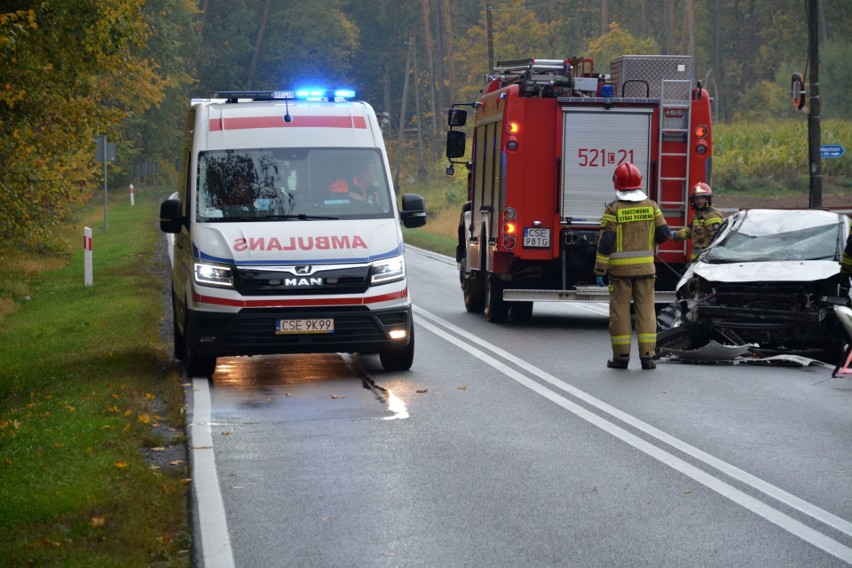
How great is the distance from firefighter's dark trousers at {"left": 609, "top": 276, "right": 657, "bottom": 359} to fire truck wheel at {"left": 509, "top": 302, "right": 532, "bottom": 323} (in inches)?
196

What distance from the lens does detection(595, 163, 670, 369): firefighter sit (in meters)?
12.8

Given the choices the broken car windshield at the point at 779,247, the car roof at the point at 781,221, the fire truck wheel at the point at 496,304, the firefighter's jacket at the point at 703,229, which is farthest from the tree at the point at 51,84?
the car roof at the point at 781,221

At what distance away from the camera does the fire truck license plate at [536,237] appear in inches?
664

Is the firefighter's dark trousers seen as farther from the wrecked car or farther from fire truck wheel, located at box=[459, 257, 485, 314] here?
fire truck wheel, located at box=[459, 257, 485, 314]

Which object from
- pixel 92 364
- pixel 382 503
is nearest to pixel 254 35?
pixel 92 364

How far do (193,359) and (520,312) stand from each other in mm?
6586

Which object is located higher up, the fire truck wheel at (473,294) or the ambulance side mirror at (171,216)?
the ambulance side mirror at (171,216)

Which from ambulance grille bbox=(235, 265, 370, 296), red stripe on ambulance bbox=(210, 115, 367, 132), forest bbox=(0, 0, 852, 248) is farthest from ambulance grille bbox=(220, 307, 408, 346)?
forest bbox=(0, 0, 852, 248)

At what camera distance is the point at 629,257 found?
42.2ft

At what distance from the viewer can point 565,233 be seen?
663 inches

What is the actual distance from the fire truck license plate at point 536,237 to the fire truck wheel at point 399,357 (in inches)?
175

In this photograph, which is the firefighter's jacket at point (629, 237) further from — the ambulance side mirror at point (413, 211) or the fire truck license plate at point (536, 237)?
the fire truck license plate at point (536, 237)

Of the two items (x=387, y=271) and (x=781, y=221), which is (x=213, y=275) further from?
(x=781, y=221)

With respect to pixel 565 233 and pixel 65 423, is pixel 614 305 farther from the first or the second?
pixel 65 423
